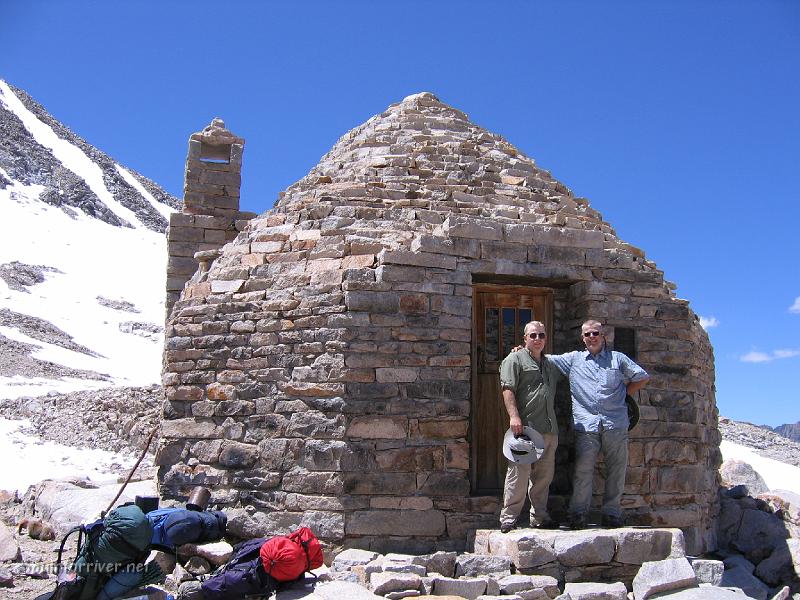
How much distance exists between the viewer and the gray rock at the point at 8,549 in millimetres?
6787

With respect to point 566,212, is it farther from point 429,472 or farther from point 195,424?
point 195,424

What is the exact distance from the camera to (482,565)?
5.68 m

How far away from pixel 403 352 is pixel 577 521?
6.83ft

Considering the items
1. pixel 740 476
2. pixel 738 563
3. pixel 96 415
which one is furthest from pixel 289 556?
pixel 96 415

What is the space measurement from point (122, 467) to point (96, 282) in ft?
108

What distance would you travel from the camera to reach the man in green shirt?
627 centimetres

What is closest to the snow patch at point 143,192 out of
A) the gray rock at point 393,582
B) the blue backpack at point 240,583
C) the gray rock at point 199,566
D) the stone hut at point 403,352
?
the stone hut at point 403,352

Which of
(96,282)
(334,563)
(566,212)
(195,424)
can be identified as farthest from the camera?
(96,282)

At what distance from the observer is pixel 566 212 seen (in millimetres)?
8109

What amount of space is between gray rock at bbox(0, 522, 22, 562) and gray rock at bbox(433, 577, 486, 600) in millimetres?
4026

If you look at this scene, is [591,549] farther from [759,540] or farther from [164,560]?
[759,540]

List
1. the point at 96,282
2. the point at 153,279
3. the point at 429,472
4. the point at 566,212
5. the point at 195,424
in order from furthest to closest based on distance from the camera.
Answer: the point at 153,279, the point at 96,282, the point at 566,212, the point at 195,424, the point at 429,472

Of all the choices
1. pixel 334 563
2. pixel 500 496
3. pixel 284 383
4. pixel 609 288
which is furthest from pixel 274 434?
pixel 609 288

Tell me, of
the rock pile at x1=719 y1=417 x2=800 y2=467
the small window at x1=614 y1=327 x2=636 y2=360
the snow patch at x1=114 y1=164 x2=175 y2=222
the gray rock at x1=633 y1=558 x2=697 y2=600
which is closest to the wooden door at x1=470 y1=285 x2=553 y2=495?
the small window at x1=614 y1=327 x2=636 y2=360
